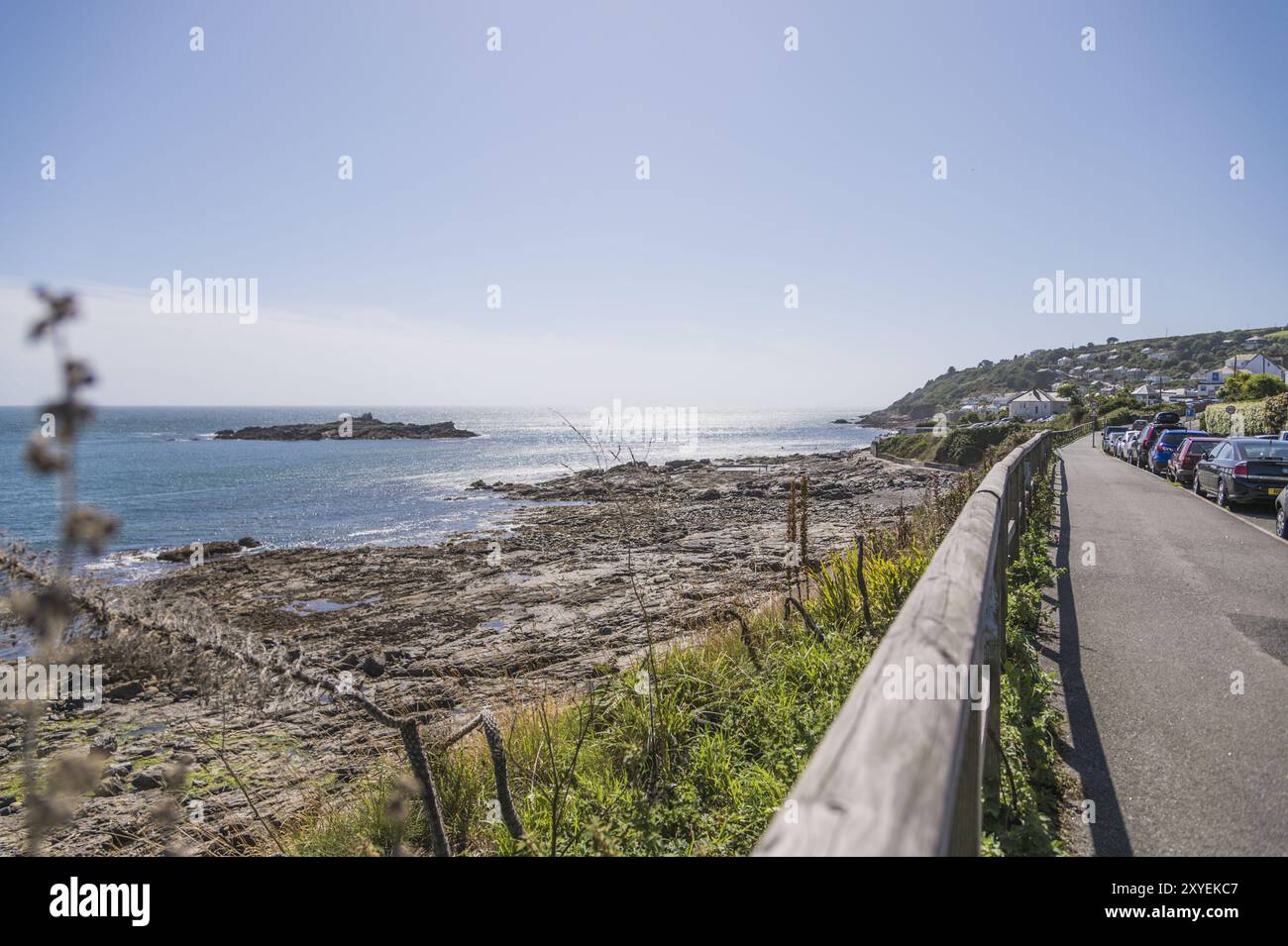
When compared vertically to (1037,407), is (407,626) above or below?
below

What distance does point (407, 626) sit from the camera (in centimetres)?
1502

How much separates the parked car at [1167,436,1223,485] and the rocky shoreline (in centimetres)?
832

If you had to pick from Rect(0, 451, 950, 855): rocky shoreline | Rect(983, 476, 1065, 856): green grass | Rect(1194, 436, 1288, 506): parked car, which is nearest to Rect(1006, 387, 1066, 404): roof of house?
Rect(0, 451, 950, 855): rocky shoreline

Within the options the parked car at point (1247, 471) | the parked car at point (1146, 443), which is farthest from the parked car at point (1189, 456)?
the parked car at point (1146, 443)

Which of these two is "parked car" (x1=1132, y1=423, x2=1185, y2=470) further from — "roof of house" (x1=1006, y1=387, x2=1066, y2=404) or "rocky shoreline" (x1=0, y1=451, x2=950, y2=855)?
"roof of house" (x1=1006, y1=387, x2=1066, y2=404)

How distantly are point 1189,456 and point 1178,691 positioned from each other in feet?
54.7

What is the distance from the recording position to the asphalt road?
315 cm

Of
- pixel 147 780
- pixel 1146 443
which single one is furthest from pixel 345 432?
pixel 147 780

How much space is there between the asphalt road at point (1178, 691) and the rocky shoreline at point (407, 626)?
272cm

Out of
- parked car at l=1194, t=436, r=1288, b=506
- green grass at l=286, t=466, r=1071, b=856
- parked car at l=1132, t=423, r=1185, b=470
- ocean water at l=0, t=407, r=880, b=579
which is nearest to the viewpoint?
green grass at l=286, t=466, r=1071, b=856

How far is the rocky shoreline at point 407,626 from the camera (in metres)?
6.16

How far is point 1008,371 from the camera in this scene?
603 ft

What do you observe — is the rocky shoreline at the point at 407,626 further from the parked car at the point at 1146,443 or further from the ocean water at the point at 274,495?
the parked car at the point at 1146,443

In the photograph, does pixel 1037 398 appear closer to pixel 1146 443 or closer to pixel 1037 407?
pixel 1037 407
